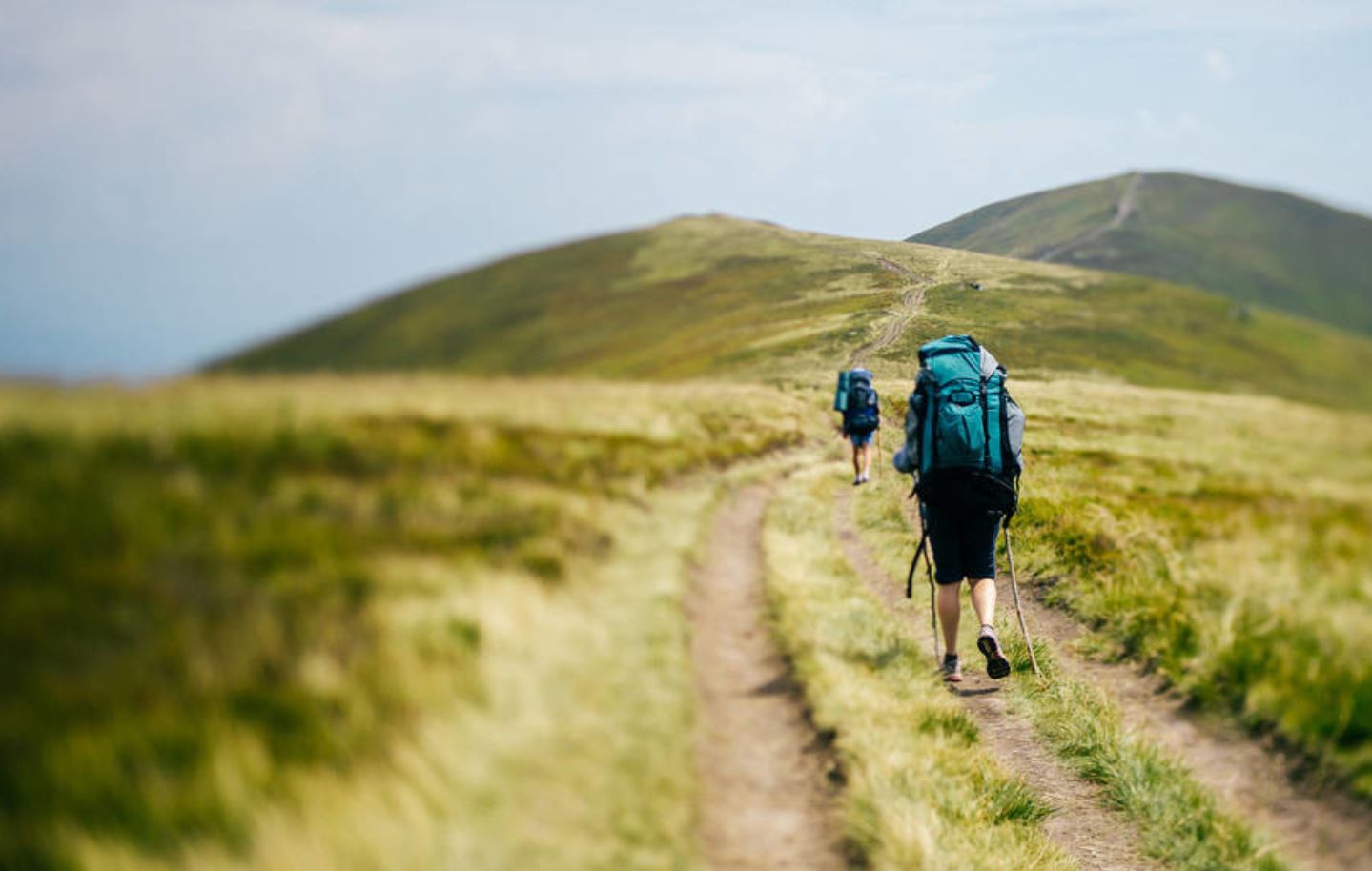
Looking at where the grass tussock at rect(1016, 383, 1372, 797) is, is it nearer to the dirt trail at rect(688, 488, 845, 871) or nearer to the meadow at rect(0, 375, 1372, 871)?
the meadow at rect(0, 375, 1372, 871)

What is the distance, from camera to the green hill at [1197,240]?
8.66 metres

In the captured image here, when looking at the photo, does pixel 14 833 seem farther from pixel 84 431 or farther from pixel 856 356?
pixel 856 356

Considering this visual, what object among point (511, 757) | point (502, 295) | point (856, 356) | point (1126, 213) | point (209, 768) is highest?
point (1126, 213)

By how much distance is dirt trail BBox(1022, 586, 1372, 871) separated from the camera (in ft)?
14.8

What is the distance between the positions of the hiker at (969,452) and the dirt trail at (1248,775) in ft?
3.72

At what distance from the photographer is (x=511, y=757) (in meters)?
4.32

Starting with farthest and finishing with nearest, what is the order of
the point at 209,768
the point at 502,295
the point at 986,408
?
the point at 502,295 → the point at 986,408 → the point at 209,768

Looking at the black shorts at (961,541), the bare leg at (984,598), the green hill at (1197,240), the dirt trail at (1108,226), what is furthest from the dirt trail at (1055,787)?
the dirt trail at (1108,226)

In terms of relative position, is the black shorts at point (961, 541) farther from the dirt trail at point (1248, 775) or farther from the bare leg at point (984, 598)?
the dirt trail at point (1248, 775)

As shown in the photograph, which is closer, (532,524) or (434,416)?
(434,416)

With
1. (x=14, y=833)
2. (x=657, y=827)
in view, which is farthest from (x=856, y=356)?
(x=14, y=833)

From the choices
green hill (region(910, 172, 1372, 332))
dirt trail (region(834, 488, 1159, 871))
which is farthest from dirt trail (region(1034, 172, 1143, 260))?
dirt trail (region(834, 488, 1159, 871))

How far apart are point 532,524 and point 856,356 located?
3.82 m

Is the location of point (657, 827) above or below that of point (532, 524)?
below
